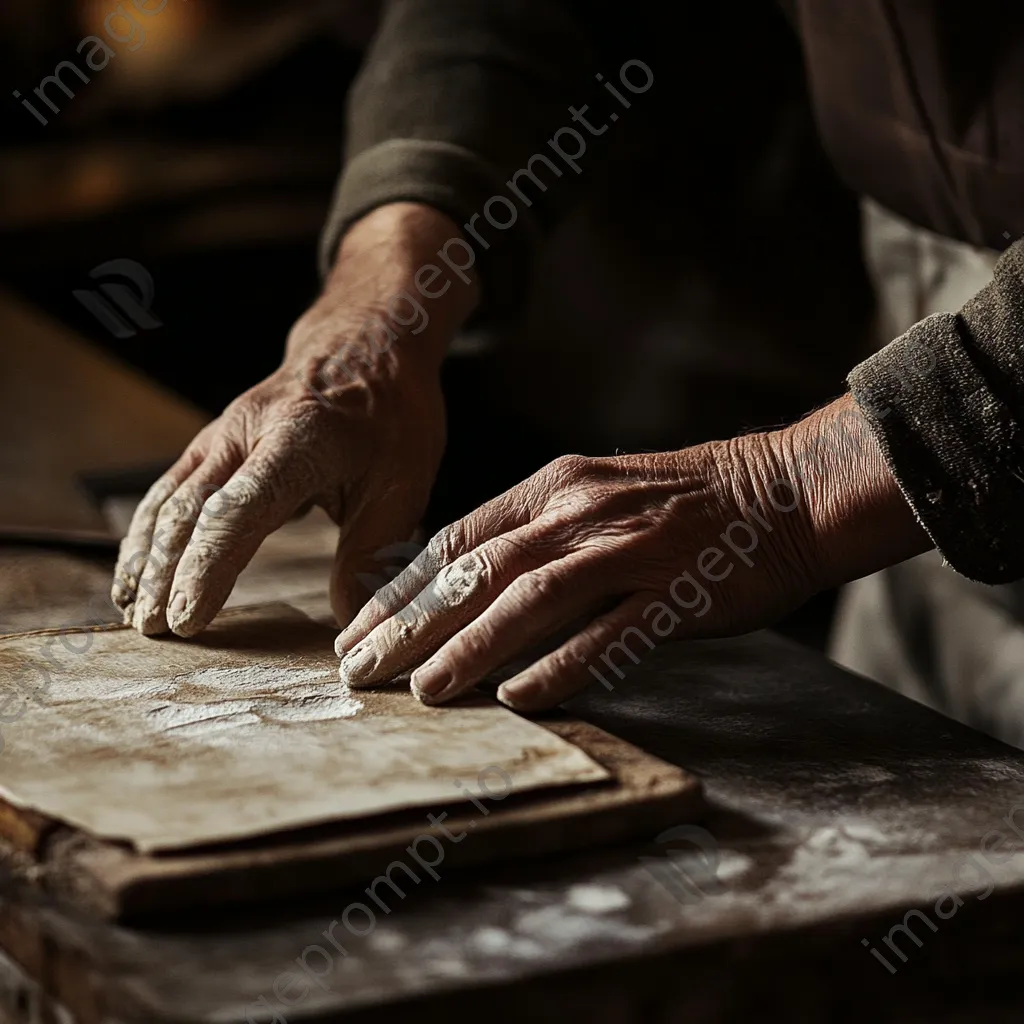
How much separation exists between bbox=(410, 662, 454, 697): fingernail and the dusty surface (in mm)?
16

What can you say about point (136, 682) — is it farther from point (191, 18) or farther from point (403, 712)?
point (191, 18)

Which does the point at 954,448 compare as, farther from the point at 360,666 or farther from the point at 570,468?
the point at 360,666

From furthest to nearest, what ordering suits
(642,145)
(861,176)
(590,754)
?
(642,145) < (861,176) < (590,754)

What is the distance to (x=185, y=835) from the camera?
81 centimetres

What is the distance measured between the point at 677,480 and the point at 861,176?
2.20 ft

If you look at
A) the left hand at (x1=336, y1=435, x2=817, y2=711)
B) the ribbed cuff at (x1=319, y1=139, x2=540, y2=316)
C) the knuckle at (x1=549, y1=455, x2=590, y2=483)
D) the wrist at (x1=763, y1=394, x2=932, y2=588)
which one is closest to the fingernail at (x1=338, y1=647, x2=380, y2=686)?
the left hand at (x1=336, y1=435, x2=817, y2=711)

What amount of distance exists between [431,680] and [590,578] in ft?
0.50

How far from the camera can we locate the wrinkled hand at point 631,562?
106 centimetres

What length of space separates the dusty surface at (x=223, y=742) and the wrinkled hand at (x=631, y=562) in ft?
0.16

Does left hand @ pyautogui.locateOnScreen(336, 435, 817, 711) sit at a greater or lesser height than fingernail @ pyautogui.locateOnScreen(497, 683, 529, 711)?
greater

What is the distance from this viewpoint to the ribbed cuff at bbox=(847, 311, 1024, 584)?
3.35 ft

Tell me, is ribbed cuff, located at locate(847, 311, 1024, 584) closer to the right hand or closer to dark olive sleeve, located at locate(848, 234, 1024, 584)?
dark olive sleeve, located at locate(848, 234, 1024, 584)

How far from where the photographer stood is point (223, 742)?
0.98 meters

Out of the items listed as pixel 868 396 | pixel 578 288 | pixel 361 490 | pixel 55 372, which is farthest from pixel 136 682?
pixel 578 288
